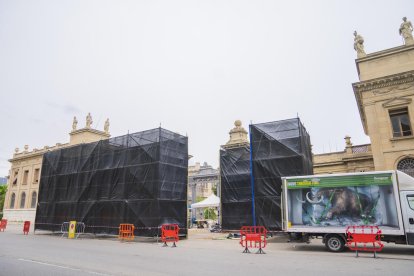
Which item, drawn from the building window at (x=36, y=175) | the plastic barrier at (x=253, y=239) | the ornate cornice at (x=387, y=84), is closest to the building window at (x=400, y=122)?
the ornate cornice at (x=387, y=84)

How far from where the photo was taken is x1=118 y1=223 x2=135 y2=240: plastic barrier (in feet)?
56.2

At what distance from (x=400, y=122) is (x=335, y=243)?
13879 mm

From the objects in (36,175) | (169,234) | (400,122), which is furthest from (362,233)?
(36,175)

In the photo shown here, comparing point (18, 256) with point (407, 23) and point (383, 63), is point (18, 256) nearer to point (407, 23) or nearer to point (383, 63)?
point (383, 63)

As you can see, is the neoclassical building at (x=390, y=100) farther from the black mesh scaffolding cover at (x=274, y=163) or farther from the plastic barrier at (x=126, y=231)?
the plastic barrier at (x=126, y=231)

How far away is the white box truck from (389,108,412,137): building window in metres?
11.3

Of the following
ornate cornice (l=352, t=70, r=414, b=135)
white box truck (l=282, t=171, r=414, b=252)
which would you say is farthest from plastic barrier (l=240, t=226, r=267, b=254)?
ornate cornice (l=352, t=70, r=414, b=135)

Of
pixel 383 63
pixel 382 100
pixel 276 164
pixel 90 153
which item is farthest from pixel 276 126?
pixel 90 153

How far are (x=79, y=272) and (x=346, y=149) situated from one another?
2783 cm

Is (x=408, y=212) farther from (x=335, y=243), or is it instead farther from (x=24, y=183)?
(x=24, y=183)

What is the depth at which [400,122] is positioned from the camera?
21047 mm

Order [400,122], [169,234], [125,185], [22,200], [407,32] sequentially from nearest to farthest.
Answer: [169,234]
[125,185]
[400,122]
[407,32]
[22,200]

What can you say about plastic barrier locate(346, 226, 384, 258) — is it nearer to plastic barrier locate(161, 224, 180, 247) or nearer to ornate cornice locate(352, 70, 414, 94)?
plastic barrier locate(161, 224, 180, 247)

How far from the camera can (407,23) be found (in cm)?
2230
